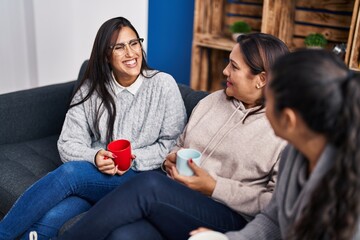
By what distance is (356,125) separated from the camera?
35.8 inches

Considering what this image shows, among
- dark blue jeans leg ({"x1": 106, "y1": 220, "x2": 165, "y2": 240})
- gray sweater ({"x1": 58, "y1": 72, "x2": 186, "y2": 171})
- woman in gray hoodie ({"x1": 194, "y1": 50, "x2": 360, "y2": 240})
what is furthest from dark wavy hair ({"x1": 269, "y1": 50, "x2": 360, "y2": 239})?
gray sweater ({"x1": 58, "y1": 72, "x2": 186, "y2": 171})

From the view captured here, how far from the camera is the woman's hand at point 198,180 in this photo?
4.57ft

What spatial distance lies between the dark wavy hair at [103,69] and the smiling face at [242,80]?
49cm

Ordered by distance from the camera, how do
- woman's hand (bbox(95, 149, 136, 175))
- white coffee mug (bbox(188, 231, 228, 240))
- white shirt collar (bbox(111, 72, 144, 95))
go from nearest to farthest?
white coffee mug (bbox(188, 231, 228, 240))
woman's hand (bbox(95, 149, 136, 175))
white shirt collar (bbox(111, 72, 144, 95))

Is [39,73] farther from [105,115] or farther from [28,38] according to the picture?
[105,115]

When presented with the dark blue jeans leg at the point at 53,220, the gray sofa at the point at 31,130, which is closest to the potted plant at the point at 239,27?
the gray sofa at the point at 31,130

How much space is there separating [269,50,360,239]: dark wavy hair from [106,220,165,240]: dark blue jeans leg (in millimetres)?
546

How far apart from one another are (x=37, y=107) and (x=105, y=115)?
606mm

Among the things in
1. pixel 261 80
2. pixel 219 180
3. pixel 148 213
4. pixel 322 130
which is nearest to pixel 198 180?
pixel 219 180

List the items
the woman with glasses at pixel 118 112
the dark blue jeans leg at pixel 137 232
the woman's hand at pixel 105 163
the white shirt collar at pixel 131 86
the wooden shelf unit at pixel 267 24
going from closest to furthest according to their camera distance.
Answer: the dark blue jeans leg at pixel 137 232 < the woman's hand at pixel 105 163 < the woman with glasses at pixel 118 112 < the white shirt collar at pixel 131 86 < the wooden shelf unit at pixel 267 24

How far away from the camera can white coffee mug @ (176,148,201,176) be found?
1.37 m

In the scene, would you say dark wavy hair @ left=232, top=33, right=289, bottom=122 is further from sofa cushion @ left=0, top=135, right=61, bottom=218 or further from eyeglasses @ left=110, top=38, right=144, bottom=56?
sofa cushion @ left=0, top=135, right=61, bottom=218

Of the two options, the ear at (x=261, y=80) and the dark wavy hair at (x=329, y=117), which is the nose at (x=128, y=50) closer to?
the ear at (x=261, y=80)

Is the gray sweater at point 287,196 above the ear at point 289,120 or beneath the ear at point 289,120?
beneath
